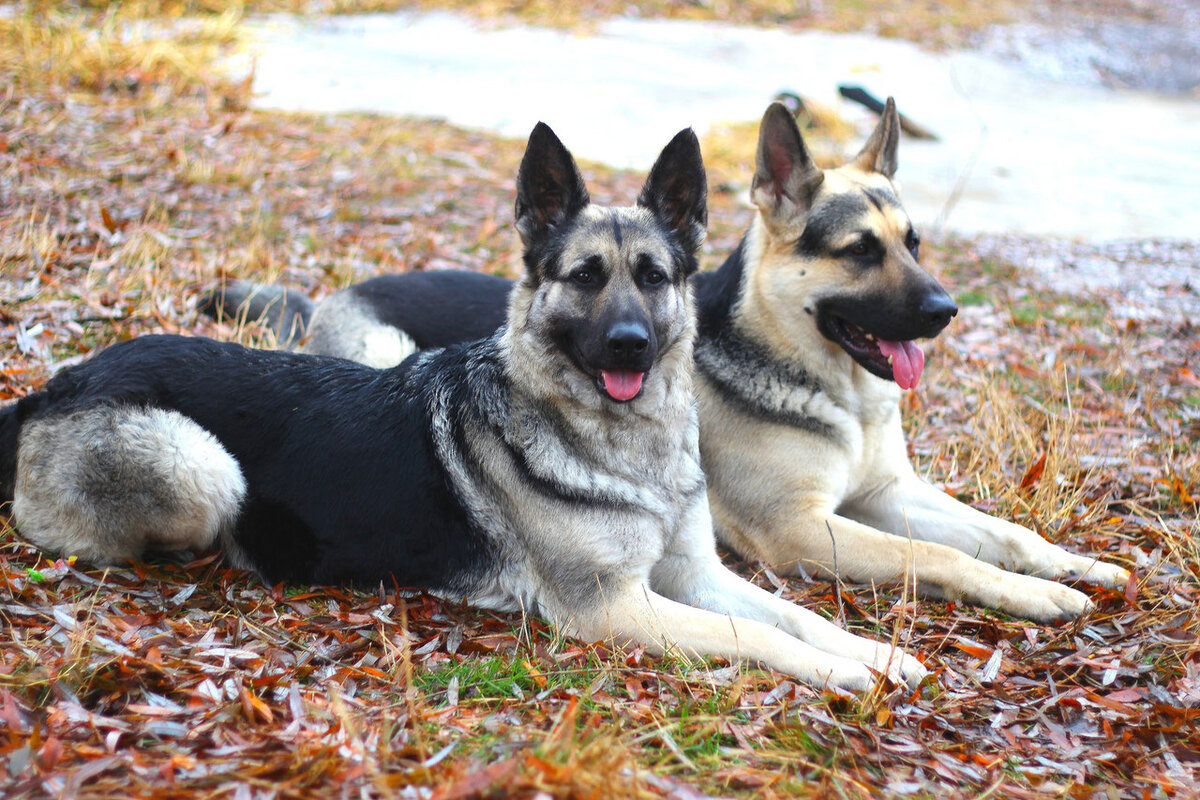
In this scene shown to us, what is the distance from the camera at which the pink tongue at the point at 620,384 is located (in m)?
3.81

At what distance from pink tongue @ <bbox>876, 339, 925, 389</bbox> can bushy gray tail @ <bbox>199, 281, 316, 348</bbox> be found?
12.8 ft

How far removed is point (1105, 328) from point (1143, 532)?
11.0 ft

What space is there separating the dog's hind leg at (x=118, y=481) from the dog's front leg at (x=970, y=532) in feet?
10.6

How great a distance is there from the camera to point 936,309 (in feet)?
14.5

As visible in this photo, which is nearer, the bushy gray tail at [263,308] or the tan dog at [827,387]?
the tan dog at [827,387]

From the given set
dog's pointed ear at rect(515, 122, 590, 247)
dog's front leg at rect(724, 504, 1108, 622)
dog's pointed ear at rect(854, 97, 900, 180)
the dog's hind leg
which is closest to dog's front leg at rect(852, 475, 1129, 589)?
dog's front leg at rect(724, 504, 1108, 622)

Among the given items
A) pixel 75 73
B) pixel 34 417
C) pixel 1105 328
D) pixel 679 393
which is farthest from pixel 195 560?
pixel 75 73

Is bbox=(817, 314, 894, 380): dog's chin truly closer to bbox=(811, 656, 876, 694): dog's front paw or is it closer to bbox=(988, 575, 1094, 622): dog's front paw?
bbox=(988, 575, 1094, 622): dog's front paw

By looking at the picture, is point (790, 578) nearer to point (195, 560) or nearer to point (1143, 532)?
point (1143, 532)

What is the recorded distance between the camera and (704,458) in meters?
4.99

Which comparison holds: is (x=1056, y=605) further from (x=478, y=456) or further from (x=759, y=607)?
(x=478, y=456)

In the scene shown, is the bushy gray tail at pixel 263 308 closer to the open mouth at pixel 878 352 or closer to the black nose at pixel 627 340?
the black nose at pixel 627 340

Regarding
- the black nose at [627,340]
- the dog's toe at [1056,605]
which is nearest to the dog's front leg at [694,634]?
the black nose at [627,340]

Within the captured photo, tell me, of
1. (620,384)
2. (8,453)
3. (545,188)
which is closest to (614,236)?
(545,188)
